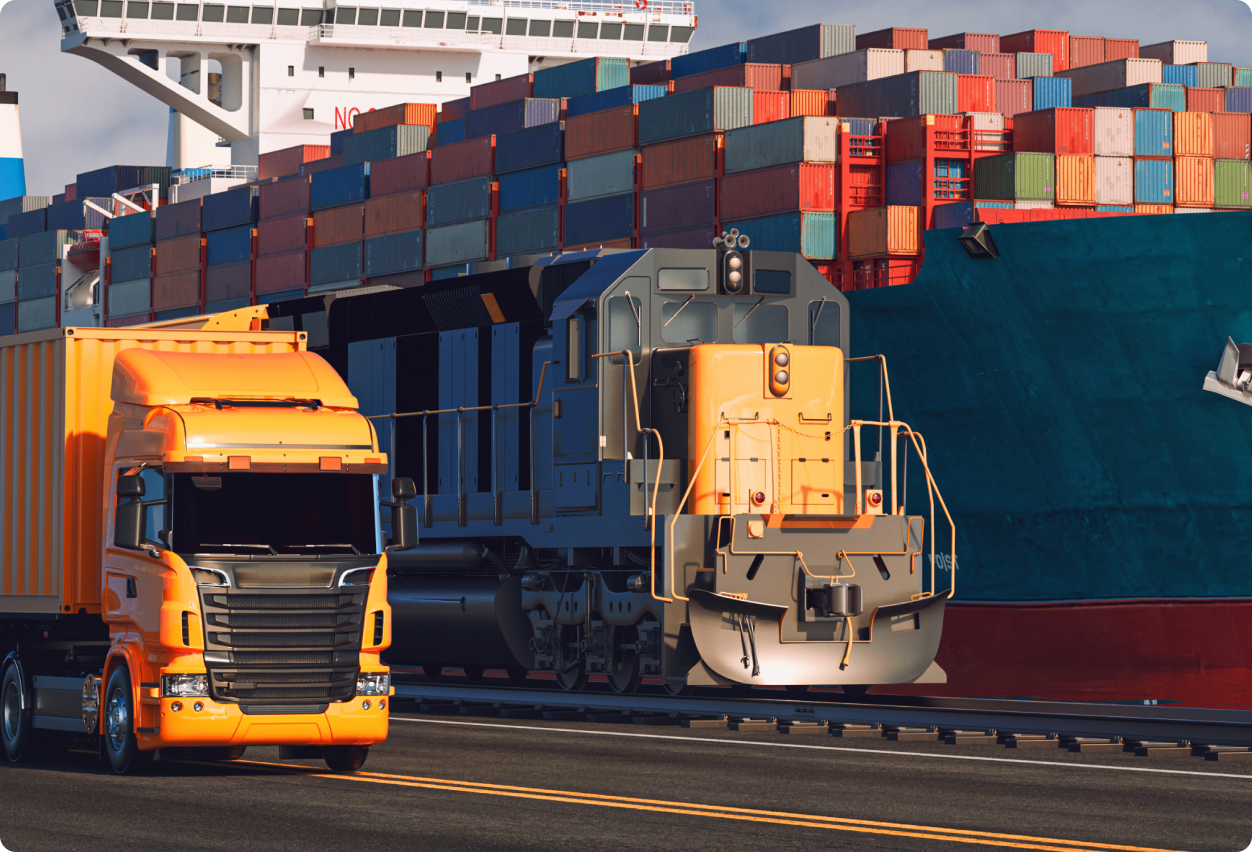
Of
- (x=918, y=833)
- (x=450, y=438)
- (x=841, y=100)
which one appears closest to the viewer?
(x=918, y=833)

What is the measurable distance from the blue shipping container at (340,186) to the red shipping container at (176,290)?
4229 mm

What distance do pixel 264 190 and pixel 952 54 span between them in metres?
14.7

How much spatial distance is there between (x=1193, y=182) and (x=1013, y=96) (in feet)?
13.6

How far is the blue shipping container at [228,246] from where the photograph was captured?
121 ft

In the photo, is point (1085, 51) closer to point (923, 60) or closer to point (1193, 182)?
point (923, 60)

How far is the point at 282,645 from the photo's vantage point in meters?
12.2

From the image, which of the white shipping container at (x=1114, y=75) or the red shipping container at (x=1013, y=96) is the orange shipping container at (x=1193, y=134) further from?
the white shipping container at (x=1114, y=75)

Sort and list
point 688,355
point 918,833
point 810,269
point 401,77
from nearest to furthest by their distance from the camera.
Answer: point 918,833, point 688,355, point 810,269, point 401,77

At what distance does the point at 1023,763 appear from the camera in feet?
41.4

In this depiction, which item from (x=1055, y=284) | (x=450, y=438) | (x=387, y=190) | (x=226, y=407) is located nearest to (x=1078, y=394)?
(x=1055, y=284)

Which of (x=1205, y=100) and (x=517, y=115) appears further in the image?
(x=517, y=115)

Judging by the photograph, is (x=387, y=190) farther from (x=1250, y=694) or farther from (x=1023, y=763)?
(x=1023, y=763)

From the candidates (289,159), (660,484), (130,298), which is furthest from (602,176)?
(289,159)

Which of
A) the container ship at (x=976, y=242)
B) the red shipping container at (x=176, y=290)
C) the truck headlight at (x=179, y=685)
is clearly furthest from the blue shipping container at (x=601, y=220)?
the truck headlight at (x=179, y=685)
